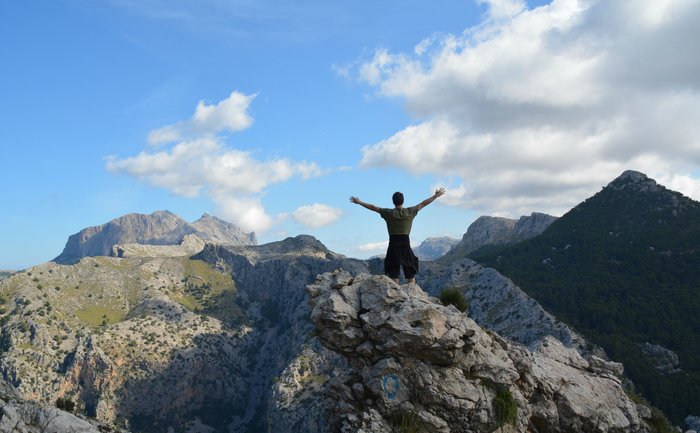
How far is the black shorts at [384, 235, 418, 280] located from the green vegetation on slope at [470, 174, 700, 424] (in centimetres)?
9367

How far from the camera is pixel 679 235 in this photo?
487ft

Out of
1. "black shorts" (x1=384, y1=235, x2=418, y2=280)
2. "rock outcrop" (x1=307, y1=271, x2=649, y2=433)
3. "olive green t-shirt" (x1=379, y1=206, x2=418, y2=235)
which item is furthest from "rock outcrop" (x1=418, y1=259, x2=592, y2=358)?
"olive green t-shirt" (x1=379, y1=206, x2=418, y2=235)

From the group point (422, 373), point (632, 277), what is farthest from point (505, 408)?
point (632, 277)

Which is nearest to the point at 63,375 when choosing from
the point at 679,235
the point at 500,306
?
the point at 500,306

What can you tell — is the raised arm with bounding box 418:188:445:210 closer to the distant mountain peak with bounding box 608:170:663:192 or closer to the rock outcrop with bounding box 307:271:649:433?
the rock outcrop with bounding box 307:271:649:433

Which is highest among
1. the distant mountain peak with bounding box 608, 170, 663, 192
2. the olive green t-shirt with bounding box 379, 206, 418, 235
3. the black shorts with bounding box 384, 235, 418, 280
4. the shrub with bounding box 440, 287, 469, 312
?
the distant mountain peak with bounding box 608, 170, 663, 192

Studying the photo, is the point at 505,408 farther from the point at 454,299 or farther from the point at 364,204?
the point at 364,204

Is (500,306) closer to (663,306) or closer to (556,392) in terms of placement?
(663,306)

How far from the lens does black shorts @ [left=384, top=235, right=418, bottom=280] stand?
21.9m

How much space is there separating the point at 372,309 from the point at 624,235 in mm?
170842

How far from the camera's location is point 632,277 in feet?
469

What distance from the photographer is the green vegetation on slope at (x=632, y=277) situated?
10581 cm

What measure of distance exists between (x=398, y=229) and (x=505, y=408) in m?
8.71

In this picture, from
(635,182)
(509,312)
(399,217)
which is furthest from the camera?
(635,182)
